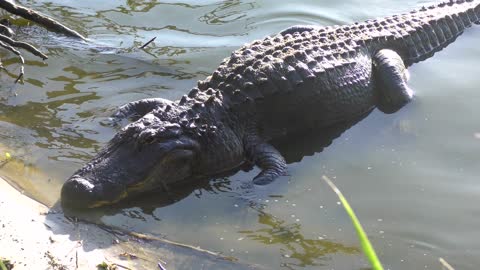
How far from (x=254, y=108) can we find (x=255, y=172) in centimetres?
55

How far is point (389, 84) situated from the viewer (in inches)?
243

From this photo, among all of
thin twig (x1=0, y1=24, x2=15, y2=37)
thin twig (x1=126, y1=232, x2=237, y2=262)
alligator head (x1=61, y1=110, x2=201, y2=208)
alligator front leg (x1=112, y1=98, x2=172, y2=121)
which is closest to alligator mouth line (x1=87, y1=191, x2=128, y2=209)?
alligator head (x1=61, y1=110, x2=201, y2=208)

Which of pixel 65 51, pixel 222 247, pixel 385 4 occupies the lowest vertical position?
pixel 222 247

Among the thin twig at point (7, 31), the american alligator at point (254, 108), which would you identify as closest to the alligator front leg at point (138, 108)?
the american alligator at point (254, 108)

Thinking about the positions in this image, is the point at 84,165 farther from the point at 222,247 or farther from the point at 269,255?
the point at 269,255

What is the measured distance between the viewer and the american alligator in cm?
487

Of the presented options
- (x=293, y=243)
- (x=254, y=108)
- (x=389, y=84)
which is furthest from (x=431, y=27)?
Answer: (x=293, y=243)

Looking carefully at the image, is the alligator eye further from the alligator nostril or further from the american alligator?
the alligator nostril

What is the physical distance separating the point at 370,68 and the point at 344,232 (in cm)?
→ 222

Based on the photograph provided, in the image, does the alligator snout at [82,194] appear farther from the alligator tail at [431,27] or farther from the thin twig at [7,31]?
the alligator tail at [431,27]

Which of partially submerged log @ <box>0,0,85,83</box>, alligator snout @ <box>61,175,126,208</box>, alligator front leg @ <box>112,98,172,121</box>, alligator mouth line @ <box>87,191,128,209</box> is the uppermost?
partially submerged log @ <box>0,0,85,83</box>

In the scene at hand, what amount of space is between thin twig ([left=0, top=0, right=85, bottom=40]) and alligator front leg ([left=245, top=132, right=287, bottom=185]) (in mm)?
2636

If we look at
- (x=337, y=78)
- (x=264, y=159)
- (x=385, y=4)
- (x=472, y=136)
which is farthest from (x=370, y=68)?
(x=385, y=4)

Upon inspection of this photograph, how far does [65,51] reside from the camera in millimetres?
6867
